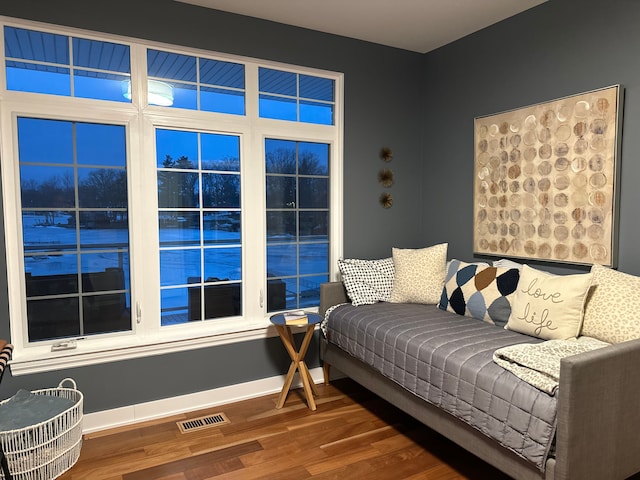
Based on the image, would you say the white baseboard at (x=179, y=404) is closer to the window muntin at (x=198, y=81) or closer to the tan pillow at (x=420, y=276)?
the tan pillow at (x=420, y=276)

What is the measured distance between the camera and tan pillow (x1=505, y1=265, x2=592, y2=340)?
7.66 feet

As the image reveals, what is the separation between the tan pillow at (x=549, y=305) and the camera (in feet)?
7.66

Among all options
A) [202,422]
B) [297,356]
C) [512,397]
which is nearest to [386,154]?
[297,356]

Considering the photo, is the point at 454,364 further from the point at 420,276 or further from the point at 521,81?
the point at 521,81

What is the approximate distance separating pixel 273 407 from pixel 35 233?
1881 mm

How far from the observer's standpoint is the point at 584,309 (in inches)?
94.4

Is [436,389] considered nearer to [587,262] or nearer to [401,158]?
[587,262]

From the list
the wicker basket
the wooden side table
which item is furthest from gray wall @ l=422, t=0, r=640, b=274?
the wicker basket

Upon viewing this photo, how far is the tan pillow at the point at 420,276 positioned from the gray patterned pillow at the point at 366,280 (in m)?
0.07

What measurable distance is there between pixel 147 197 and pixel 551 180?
2622 mm

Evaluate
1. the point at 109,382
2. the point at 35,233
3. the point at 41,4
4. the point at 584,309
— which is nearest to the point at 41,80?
the point at 41,4

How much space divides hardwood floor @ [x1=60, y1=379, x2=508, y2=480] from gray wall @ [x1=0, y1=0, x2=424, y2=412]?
272 mm

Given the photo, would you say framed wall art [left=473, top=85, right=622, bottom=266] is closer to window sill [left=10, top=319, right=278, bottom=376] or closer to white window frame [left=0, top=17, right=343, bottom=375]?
white window frame [left=0, top=17, right=343, bottom=375]

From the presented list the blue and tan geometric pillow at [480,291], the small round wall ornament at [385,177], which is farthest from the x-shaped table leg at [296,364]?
the small round wall ornament at [385,177]
